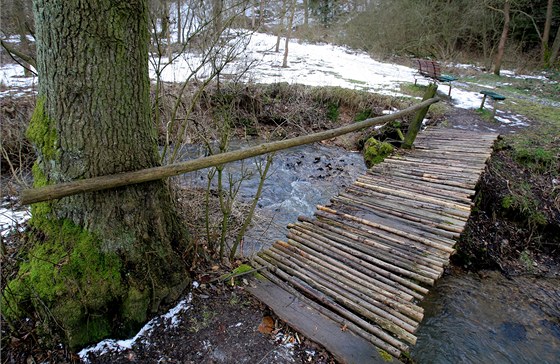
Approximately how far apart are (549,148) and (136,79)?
7864 mm

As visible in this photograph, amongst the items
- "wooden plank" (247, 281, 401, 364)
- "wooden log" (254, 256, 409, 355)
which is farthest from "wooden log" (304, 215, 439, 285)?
"wooden plank" (247, 281, 401, 364)

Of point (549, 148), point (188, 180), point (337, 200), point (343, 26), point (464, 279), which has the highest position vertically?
point (343, 26)

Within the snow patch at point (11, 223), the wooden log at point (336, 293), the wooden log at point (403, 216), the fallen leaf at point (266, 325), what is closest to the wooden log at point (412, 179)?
the wooden log at point (403, 216)

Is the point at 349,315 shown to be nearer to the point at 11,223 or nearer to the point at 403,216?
the point at 403,216

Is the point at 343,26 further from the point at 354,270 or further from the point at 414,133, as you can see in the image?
the point at 354,270

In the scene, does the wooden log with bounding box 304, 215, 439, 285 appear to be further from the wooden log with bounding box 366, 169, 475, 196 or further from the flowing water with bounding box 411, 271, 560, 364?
the wooden log with bounding box 366, 169, 475, 196

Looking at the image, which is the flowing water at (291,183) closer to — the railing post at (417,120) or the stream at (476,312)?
the stream at (476,312)

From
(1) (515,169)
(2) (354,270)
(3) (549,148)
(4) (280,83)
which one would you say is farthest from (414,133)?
(4) (280,83)

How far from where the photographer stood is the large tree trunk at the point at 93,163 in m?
1.90

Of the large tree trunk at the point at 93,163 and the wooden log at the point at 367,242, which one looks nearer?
the large tree trunk at the point at 93,163

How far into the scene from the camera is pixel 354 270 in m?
3.09

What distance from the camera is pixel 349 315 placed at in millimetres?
2590

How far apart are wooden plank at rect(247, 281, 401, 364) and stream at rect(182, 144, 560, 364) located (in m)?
1.32

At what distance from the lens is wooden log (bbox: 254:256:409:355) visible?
2369 mm
